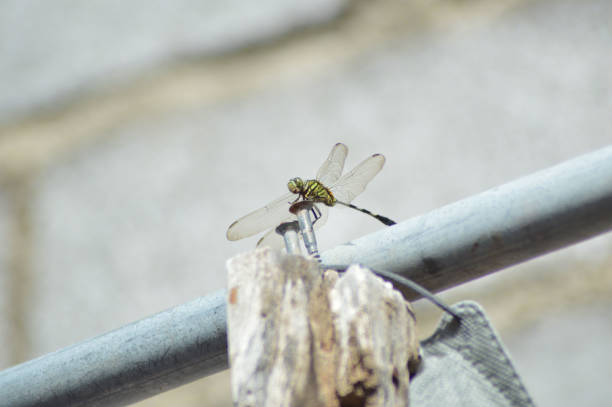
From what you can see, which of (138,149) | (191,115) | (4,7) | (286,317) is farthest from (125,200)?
(286,317)

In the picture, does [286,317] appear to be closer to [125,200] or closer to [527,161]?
[527,161]

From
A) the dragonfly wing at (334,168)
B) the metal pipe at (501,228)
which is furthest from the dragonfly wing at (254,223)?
the metal pipe at (501,228)

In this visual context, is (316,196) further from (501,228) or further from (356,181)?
(501,228)

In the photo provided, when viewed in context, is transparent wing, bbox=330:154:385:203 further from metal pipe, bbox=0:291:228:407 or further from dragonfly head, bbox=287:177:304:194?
metal pipe, bbox=0:291:228:407

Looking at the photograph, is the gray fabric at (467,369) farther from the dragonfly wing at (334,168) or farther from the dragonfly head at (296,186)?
the dragonfly wing at (334,168)

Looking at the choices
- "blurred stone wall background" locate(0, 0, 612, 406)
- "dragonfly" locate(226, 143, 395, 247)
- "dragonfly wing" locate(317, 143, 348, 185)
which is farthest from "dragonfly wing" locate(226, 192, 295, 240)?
"blurred stone wall background" locate(0, 0, 612, 406)

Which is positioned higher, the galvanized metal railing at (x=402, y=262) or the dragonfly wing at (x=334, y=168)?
the dragonfly wing at (x=334, y=168)
